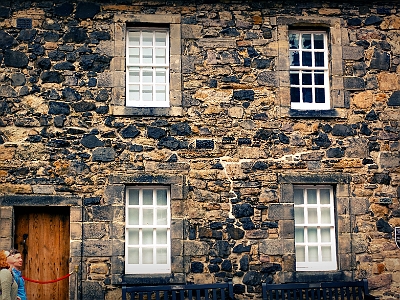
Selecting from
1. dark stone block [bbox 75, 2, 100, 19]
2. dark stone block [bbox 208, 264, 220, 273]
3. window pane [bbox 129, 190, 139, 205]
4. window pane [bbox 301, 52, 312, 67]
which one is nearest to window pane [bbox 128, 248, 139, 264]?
window pane [bbox 129, 190, 139, 205]

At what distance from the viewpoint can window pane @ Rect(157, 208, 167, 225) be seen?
423 inches

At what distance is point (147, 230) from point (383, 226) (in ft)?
13.9

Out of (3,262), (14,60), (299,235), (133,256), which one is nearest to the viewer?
(3,262)

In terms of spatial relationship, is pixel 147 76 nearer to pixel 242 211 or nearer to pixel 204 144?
pixel 204 144

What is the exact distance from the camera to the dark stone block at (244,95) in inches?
432

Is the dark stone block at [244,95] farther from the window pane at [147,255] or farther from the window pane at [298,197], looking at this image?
the window pane at [147,255]

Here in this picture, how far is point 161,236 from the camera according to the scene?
1071 centimetres

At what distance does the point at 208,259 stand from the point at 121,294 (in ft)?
5.25

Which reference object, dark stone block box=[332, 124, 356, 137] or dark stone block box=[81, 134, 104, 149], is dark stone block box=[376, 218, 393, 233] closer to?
dark stone block box=[332, 124, 356, 137]

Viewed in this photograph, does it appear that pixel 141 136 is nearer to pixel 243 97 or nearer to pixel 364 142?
pixel 243 97

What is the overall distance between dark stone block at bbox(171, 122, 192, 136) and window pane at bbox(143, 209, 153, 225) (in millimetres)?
1451

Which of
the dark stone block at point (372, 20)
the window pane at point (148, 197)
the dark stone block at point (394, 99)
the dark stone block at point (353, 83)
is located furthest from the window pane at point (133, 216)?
the dark stone block at point (372, 20)

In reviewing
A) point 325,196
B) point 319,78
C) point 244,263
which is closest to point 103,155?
point 244,263

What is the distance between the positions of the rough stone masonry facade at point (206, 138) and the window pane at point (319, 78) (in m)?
0.27
